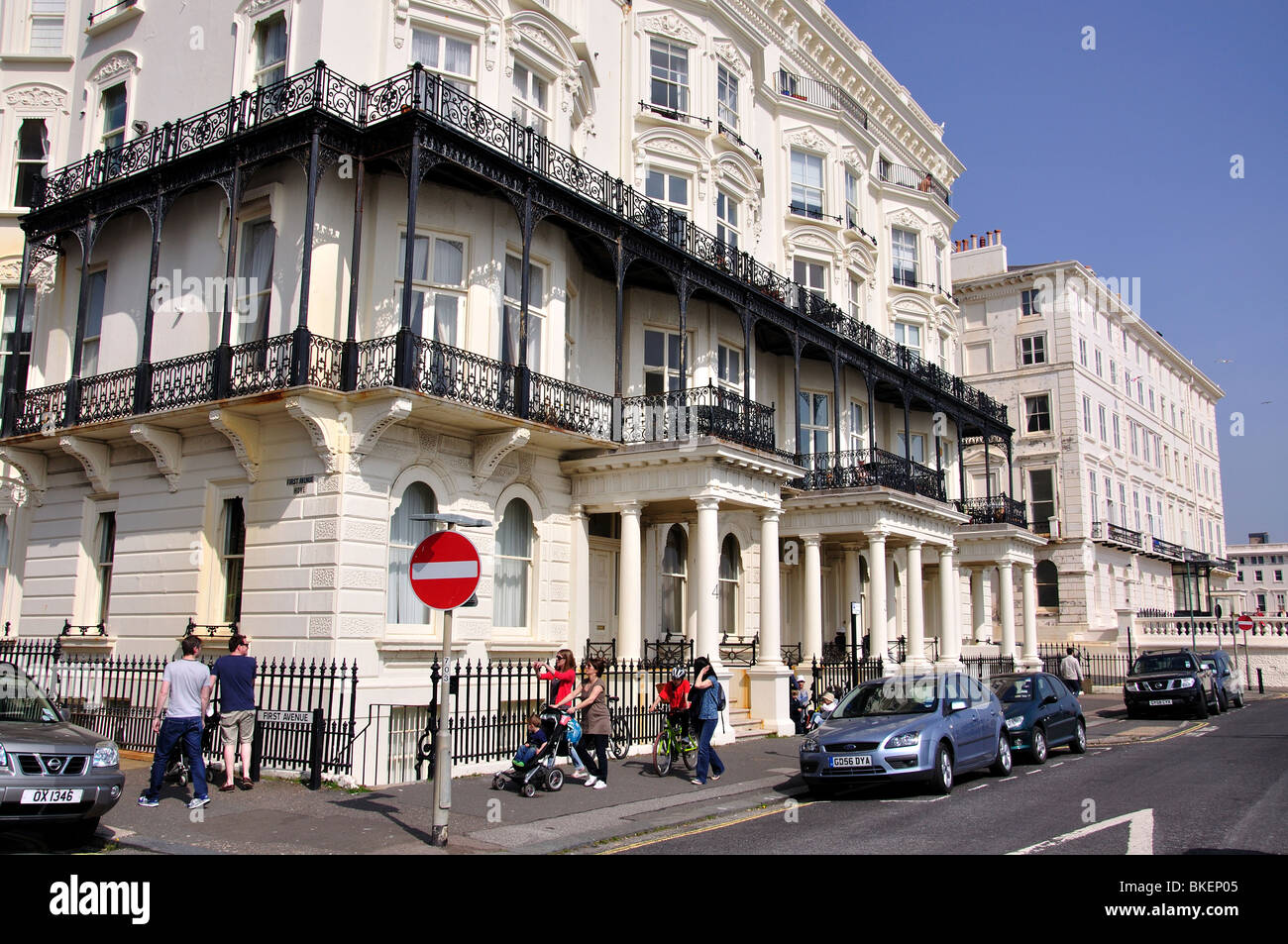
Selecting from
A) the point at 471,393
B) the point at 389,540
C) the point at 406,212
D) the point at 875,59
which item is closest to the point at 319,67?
the point at 406,212

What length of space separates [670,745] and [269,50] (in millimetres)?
14157

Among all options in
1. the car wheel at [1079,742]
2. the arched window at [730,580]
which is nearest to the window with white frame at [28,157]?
the arched window at [730,580]

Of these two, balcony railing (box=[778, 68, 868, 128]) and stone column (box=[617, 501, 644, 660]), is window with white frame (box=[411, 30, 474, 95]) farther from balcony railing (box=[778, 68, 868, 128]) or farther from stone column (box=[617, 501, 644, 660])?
balcony railing (box=[778, 68, 868, 128])

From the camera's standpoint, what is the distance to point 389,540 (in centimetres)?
1623

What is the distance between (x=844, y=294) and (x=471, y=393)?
17069mm

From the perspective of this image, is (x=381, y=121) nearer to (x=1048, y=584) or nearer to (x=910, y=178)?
(x=910, y=178)

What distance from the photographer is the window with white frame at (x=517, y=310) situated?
61.1 ft

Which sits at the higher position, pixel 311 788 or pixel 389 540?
pixel 389 540

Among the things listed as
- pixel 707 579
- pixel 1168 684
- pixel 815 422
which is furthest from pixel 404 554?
pixel 1168 684

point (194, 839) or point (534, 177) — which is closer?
point (194, 839)

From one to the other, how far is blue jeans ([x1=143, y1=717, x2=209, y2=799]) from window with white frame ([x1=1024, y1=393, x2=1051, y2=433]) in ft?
151

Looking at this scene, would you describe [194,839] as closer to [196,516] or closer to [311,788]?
[311,788]

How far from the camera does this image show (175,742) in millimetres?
11648

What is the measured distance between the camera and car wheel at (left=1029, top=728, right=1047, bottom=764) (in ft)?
53.2
